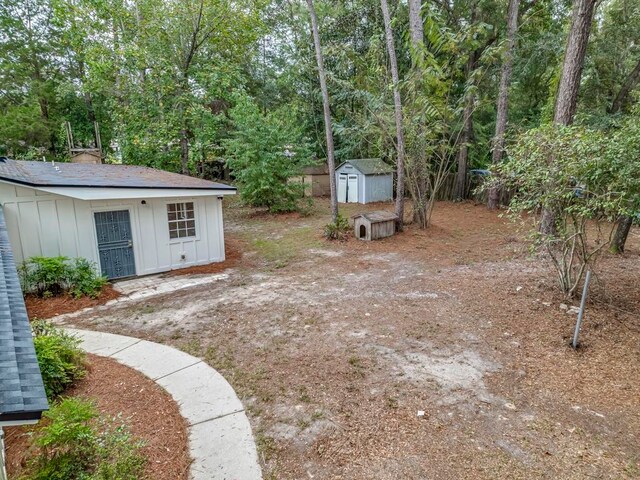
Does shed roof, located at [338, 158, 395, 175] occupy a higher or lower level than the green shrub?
higher

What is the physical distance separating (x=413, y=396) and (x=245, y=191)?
12.2m

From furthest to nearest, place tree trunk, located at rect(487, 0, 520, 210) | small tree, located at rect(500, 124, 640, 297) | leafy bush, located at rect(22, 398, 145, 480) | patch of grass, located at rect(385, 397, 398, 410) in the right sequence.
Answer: tree trunk, located at rect(487, 0, 520, 210) → small tree, located at rect(500, 124, 640, 297) → patch of grass, located at rect(385, 397, 398, 410) → leafy bush, located at rect(22, 398, 145, 480)

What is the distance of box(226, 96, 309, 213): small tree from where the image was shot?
45.4ft

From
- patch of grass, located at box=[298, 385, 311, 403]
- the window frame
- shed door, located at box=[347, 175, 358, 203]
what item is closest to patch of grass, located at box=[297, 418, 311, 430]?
patch of grass, located at box=[298, 385, 311, 403]

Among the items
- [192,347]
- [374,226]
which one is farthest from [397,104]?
[192,347]

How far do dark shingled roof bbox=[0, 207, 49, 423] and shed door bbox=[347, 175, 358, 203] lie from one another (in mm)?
16413

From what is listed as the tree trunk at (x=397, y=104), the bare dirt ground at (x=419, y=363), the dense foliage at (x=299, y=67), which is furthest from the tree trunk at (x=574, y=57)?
the tree trunk at (x=397, y=104)

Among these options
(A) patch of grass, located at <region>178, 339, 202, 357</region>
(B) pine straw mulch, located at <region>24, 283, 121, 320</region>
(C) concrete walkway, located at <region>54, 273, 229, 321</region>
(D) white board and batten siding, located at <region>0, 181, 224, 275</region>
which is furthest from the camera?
(C) concrete walkway, located at <region>54, 273, 229, 321</region>

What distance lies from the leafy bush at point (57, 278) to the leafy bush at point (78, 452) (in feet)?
14.4

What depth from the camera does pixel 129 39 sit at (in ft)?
43.9

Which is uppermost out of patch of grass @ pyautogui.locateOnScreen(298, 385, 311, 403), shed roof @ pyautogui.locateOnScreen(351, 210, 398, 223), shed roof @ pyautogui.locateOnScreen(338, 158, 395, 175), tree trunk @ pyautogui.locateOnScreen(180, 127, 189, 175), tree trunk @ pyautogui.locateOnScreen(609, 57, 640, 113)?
tree trunk @ pyautogui.locateOnScreen(609, 57, 640, 113)

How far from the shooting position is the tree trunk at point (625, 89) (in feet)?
43.4

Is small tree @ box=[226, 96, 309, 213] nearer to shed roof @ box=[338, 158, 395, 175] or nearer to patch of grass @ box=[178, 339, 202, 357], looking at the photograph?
shed roof @ box=[338, 158, 395, 175]

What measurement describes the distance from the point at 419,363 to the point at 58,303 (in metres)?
6.11
